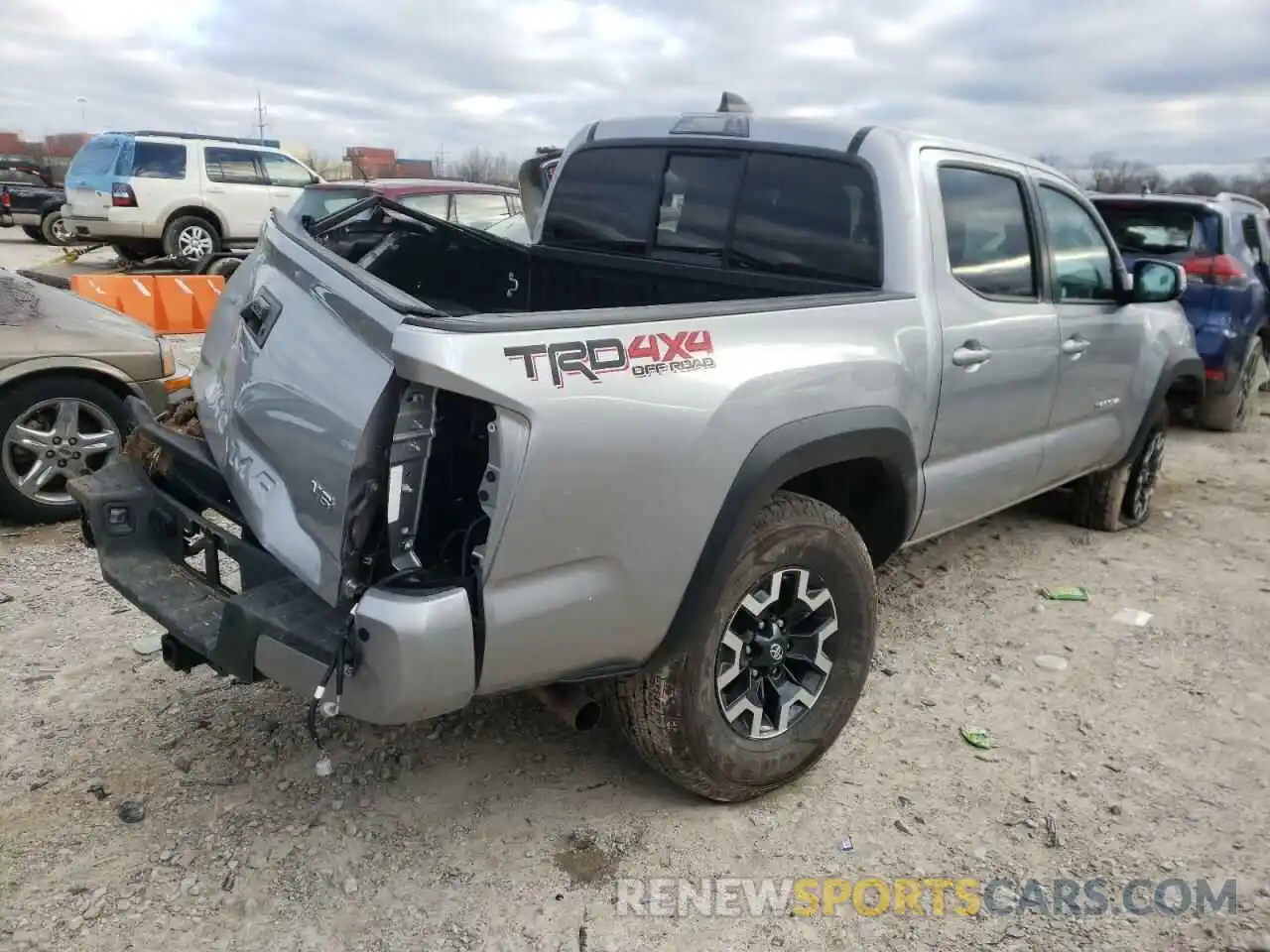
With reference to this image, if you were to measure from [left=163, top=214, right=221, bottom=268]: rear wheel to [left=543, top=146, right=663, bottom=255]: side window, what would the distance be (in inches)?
493

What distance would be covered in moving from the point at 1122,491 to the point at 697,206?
3071mm

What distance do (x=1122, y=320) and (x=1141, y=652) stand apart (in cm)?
153

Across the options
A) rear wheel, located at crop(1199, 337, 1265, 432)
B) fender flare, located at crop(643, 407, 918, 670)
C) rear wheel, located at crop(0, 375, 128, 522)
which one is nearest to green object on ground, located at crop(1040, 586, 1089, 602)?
fender flare, located at crop(643, 407, 918, 670)

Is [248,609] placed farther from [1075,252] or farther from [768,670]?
[1075,252]

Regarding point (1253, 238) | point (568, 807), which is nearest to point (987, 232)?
point (568, 807)

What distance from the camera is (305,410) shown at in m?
2.36

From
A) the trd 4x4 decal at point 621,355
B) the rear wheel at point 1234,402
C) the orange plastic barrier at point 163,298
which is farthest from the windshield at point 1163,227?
the orange plastic barrier at point 163,298

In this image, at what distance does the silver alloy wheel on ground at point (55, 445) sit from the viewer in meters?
4.64

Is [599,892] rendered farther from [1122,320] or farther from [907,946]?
[1122,320]

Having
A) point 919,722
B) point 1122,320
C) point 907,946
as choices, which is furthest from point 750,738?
point 1122,320

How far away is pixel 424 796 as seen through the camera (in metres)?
2.96

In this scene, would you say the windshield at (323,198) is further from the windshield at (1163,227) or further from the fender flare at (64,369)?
the windshield at (1163,227)

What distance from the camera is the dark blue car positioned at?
7367mm

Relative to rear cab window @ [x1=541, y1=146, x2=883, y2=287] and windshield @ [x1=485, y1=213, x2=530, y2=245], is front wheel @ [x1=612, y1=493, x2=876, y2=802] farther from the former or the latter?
windshield @ [x1=485, y1=213, x2=530, y2=245]
